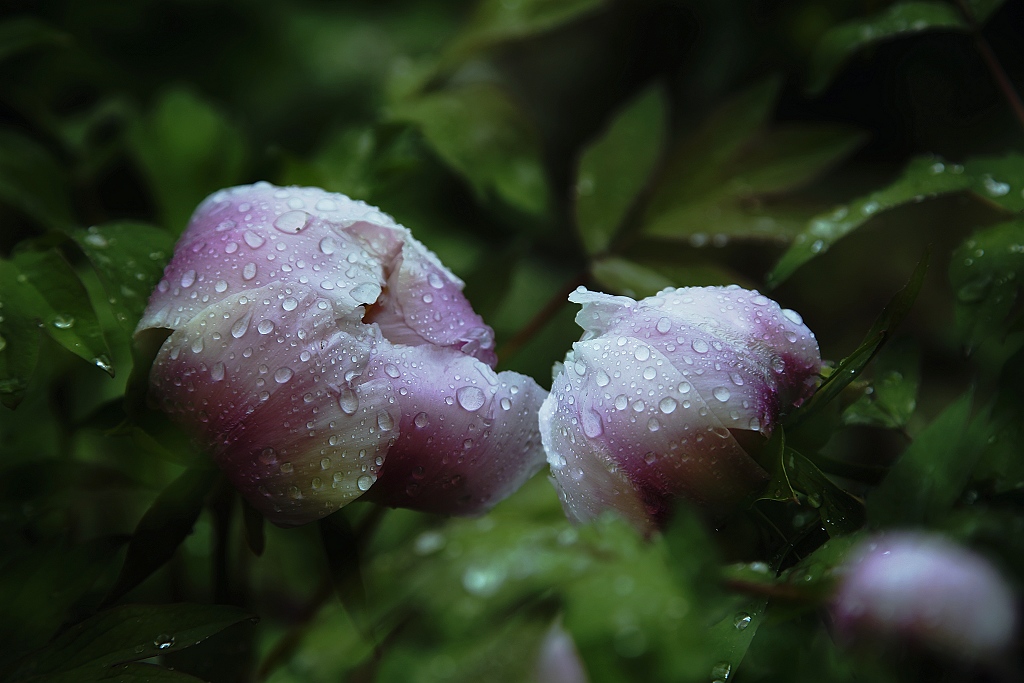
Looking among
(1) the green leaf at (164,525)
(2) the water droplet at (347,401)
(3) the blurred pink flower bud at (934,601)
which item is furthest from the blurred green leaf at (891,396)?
(1) the green leaf at (164,525)

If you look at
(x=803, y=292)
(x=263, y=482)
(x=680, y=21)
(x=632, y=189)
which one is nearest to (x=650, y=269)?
(x=632, y=189)

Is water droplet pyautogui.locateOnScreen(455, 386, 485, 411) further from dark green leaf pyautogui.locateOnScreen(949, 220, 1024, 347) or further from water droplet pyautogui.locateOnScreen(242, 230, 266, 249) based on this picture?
dark green leaf pyautogui.locateOnScreen(949, 220, 1024, 347)

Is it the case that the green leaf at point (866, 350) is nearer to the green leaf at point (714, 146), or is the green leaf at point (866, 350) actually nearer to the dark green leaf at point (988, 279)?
the dark green leaf at point (988, 279)

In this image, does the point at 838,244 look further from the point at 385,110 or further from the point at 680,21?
the point at 385,110

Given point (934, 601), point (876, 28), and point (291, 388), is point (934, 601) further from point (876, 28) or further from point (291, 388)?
point (876, 28)

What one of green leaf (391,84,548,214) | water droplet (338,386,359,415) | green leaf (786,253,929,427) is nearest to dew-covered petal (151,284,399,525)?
water droplet (338,386,359,415)
